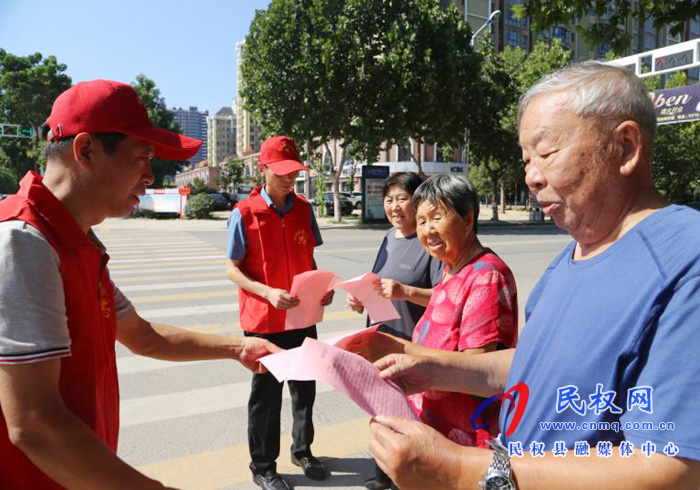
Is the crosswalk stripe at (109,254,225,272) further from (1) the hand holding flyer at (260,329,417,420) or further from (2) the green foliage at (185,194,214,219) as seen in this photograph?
(2) the green foliage at (185,194,214,219)

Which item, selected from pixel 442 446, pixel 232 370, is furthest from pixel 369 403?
pixel 232 370

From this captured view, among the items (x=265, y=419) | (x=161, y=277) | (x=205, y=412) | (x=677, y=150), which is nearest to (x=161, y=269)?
(x=161, y=277)

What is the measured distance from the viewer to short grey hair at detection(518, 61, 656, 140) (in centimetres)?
118

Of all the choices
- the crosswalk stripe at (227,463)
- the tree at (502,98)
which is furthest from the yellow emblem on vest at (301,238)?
the tree at (502,98)

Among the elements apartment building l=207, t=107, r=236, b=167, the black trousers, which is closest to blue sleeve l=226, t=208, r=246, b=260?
the black trousers

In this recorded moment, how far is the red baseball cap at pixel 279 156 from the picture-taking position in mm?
3258

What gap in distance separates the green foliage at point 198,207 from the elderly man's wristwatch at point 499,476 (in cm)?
2784

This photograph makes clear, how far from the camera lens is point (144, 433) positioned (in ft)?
12.3

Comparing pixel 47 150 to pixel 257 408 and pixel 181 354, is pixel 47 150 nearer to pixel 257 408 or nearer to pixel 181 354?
pixel 181 354

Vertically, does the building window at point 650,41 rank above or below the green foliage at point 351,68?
above

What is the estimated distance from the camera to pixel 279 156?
132 inches

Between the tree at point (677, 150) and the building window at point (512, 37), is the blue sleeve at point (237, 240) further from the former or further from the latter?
the building window at point (512, 37)

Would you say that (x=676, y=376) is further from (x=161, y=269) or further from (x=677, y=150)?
(x=677, y=150)

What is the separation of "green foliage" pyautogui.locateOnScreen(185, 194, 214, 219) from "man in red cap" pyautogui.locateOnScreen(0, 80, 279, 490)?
88.5 feet
